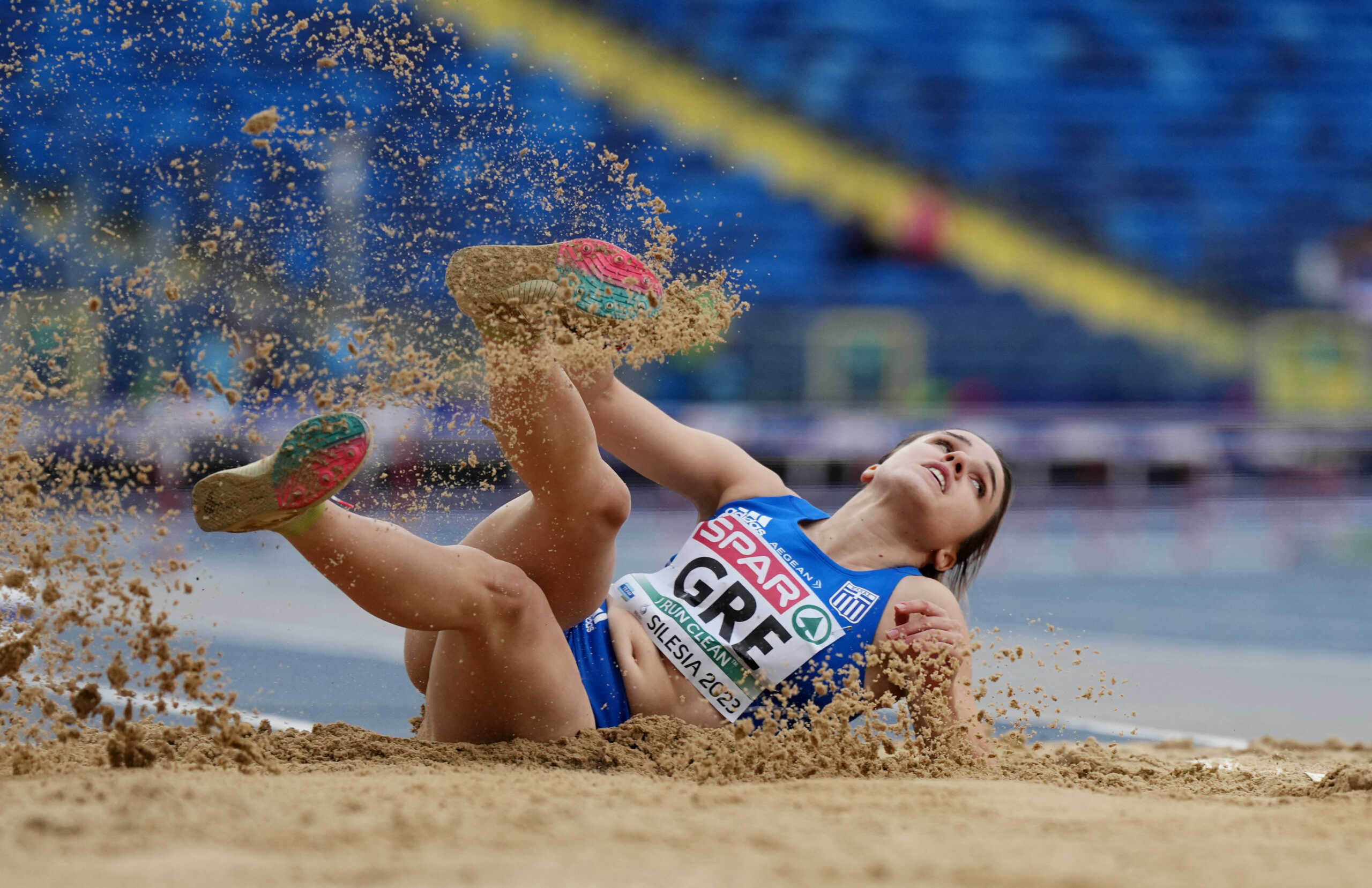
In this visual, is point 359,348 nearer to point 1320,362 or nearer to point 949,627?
point 949,627

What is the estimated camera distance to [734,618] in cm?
268

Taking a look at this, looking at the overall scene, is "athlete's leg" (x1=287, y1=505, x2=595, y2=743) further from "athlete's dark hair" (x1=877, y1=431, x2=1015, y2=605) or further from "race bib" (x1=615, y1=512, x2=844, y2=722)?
"athlete's dark hair" (x1=877, y1=431, x2=1015, y2=605)

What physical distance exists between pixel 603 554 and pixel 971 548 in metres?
0.96

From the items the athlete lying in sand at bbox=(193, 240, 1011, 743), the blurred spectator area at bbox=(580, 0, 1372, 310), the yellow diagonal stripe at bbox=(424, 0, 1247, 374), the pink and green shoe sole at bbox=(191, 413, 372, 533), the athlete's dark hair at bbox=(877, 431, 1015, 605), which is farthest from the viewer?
the blurred spectator area at bbox=(580, 0, 1372, 310)

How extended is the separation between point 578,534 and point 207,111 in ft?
40.9

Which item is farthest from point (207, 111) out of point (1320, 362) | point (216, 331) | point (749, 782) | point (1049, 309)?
point (749, 782)

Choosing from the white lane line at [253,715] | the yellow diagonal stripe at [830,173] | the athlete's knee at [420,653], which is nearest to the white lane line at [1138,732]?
the athlete's knee at [420,653]

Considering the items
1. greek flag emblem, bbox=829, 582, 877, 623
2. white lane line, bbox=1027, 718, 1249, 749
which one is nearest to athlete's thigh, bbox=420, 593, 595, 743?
greek flag emblem, bbox=829, 582, 877, 623

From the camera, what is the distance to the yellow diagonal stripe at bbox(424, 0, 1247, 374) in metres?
15.3

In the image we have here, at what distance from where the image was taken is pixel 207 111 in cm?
1357

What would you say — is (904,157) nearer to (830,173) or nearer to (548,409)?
(830,173)

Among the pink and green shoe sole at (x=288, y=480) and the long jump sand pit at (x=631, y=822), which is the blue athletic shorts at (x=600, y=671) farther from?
the pink and green shoe sole at (x=288, y=480)

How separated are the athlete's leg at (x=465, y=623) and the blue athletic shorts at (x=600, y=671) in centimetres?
6

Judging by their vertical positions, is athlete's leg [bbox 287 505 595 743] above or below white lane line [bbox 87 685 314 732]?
above
